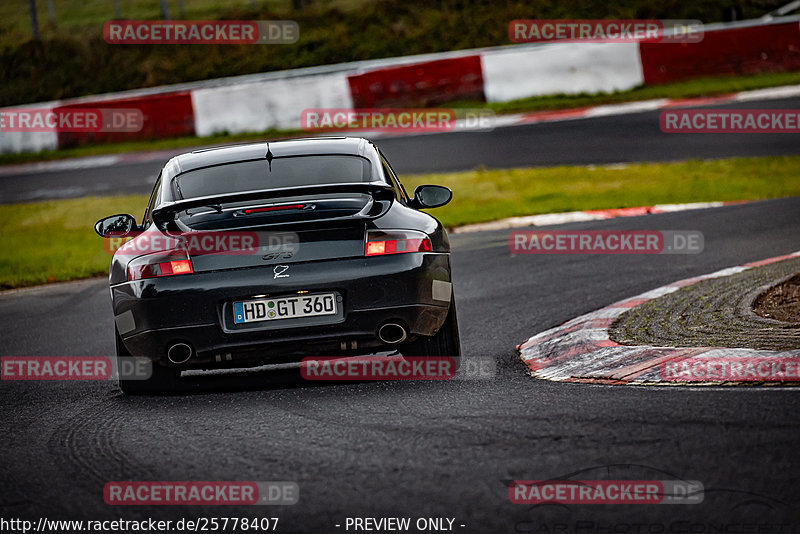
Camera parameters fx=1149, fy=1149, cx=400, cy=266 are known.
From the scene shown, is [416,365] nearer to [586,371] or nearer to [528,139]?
[586,371]

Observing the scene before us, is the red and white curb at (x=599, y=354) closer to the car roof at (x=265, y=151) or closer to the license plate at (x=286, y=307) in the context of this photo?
the license plate at (x=286, y=307)

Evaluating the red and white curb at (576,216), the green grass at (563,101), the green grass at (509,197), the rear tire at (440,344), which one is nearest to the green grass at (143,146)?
the green grass at (563,101)

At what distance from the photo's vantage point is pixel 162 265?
594cm

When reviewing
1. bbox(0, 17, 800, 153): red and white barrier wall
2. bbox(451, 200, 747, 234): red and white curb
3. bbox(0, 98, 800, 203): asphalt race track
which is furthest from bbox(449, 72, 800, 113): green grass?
bbox(451, 200, 747, 234): red and white curb

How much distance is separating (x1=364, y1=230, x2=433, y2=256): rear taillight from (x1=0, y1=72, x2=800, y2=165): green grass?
16.1 meters

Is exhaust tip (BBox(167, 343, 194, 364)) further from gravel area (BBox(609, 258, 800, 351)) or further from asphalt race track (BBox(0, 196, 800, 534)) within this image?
gravel area (BBox(609, 258, 800, 351))

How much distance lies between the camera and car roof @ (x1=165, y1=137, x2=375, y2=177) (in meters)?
6.93

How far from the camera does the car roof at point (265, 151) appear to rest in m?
6.93

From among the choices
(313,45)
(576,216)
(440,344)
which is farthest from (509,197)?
(313,45)

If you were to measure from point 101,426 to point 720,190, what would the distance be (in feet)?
33.6

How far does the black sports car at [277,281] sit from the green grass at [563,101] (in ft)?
52.9

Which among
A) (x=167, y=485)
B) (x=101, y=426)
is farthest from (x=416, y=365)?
(x=167, y=485)

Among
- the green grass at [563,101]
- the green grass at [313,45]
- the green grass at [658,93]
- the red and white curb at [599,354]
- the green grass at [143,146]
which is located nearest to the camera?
the red and white curb at [599,354]

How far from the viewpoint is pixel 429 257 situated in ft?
20.0
